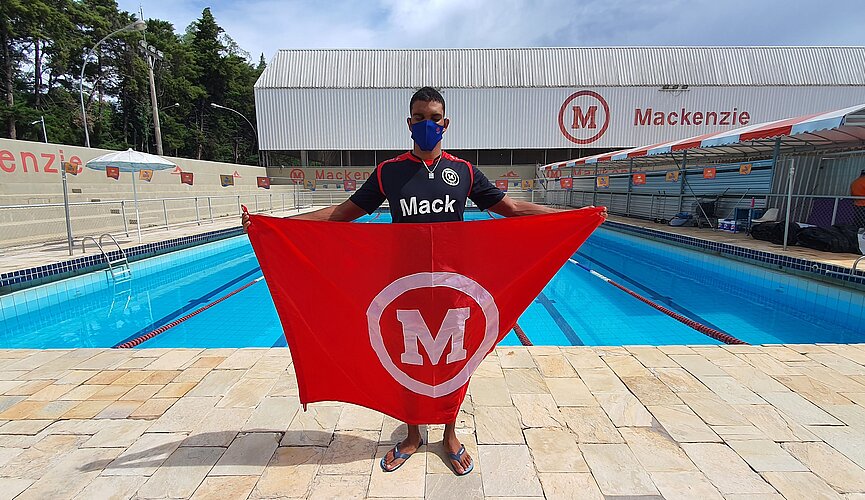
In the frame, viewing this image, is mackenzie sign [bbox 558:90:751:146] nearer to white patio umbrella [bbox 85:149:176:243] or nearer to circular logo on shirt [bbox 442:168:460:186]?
white patio umbrella [bbox 85:149:176:243]

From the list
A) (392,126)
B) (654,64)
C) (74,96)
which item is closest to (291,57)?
(392,126)

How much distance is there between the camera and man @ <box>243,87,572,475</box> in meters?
1.90

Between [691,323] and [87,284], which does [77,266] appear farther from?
[691,323]

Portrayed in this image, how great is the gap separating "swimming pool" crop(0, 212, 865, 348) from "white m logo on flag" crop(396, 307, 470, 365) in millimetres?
3318

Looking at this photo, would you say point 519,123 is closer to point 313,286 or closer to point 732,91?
point 732,91

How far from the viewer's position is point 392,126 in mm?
26969

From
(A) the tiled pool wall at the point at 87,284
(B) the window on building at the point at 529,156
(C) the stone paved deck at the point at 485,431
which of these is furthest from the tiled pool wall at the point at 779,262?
(B) the window on building at the point at 529,156

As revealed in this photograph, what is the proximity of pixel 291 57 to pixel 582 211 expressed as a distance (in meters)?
31.0

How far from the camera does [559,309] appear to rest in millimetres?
6574

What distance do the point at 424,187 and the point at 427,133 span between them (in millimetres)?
→ 249

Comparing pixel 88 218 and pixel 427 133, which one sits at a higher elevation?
pixel 427 133

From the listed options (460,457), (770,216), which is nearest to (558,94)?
(770,216)

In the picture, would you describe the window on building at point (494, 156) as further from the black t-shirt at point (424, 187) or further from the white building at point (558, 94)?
the black t-shirt at point (424, 187)

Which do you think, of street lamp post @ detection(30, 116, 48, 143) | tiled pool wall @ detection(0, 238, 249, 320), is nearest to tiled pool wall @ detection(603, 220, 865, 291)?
tiled pool wall @ detection(0, 238, 249, 320)
